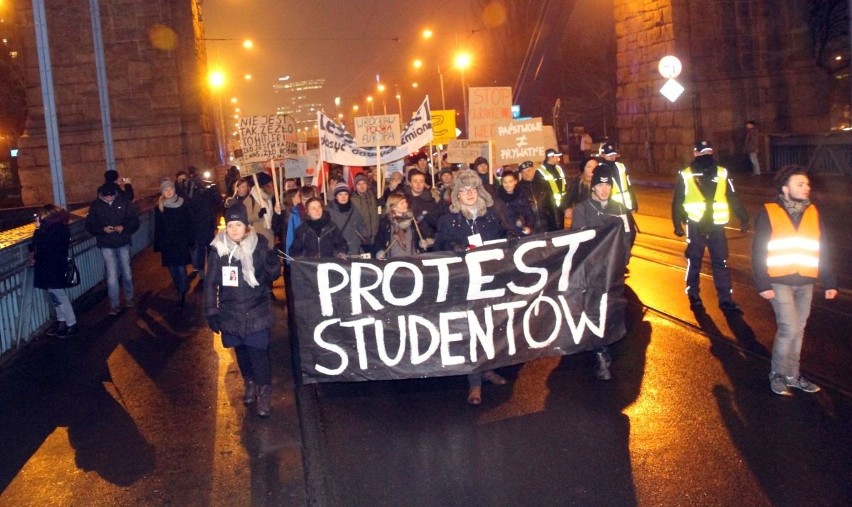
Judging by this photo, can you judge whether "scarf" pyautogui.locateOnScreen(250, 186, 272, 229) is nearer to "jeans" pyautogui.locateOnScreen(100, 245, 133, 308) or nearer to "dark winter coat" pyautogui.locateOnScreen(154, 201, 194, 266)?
"dark winter coat" pyautogui.locateOnScreen(154, 201, 194, 266)

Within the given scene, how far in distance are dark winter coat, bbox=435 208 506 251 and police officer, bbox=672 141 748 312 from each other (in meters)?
2.96

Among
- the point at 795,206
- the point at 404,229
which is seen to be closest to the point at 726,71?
the point at 404,229

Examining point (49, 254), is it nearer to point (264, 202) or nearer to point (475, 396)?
point (264, 202)

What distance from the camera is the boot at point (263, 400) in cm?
681

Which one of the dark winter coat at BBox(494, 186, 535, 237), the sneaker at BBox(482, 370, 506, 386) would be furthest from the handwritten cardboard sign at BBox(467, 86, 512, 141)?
the sneaker at BBox(482, 370, 506, 386)

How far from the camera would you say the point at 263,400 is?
22.5ft

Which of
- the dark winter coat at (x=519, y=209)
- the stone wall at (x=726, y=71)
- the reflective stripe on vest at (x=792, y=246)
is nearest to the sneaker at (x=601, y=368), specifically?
the reflective stripe on vest at (x=792, y=246)

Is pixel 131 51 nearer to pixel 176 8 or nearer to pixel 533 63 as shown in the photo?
pixel 176 8

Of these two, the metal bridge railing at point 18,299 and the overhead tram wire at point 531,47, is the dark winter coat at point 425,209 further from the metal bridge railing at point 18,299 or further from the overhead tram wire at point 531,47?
the overhead tram wire at point 531,47

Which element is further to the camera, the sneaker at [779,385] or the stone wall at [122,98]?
the stone wall at [122,98]

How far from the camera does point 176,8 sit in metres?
26.9

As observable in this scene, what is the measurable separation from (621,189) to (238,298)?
5190 mm

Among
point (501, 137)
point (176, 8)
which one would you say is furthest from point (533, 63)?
point (501, 137)

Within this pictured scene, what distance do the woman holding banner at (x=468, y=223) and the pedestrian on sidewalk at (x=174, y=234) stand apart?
547cm
